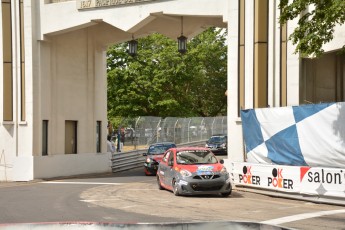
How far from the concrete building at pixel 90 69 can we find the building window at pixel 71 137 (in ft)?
0.16

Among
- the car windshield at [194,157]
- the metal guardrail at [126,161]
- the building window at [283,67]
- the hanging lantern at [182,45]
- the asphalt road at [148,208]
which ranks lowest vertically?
the metal guardrail at [126,161]

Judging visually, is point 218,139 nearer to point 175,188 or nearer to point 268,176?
point 268,176

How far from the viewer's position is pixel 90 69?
29531mm

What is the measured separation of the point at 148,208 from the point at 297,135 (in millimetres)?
5207

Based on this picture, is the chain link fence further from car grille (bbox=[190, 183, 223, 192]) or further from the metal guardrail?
car grille (bbox=[190, 183, 223, 192])

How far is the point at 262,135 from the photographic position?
19094 millimetres

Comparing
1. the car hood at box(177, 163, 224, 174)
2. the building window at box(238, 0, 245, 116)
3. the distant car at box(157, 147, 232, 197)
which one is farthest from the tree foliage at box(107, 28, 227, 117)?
the car hood at box(177, 163, 224, 174)

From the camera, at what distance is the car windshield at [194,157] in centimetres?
1864

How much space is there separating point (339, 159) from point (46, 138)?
49.0 ft

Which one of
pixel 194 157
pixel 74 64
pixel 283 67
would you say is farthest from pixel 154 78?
pixel 194 157

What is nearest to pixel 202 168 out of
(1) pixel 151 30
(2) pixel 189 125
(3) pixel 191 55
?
(1) pixel 151 30

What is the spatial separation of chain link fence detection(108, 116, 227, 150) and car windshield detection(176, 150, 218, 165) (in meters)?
19.0

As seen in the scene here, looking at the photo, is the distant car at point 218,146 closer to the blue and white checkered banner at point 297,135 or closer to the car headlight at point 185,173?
the blue and white checkered banner at point 297,135

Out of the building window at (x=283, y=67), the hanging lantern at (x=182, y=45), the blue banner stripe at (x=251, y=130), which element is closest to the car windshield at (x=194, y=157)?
the blue banner stripe at (x=251, y=130)
